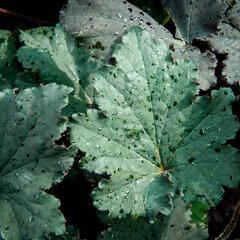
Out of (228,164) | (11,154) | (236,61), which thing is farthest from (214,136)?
(11,154)

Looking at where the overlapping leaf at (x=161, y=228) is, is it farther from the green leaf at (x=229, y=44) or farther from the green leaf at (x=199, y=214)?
the green leaf at (x=229, y=44)

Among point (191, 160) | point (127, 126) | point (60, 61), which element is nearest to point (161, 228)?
point (191, 160)

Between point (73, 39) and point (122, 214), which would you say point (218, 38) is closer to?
point (73, 39)

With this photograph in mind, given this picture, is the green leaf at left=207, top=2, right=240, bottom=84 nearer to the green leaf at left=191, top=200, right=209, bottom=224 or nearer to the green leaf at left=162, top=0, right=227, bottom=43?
the green leaf at left=162, top=0, right=227, bottom=43

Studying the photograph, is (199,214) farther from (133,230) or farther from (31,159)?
(31,159)

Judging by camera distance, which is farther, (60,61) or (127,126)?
(60,61)

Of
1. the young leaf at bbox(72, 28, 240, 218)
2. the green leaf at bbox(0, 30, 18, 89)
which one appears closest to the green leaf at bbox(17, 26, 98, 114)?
the green leaf at bbox(0, 30, 18, 89)
